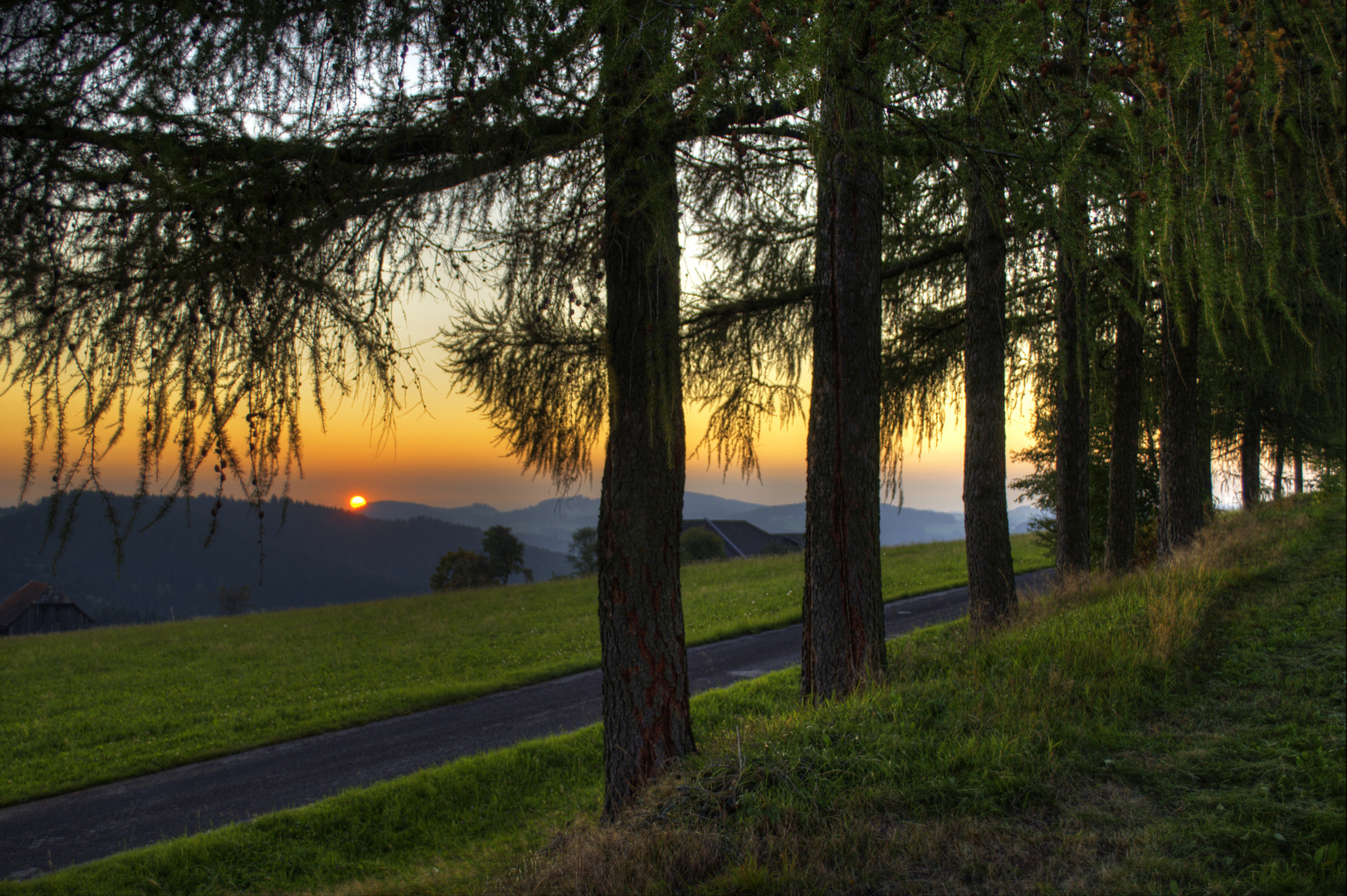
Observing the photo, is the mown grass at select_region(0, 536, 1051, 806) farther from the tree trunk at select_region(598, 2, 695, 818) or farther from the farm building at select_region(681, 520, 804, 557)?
the farm building at select_region(681, 520, 804, 557)

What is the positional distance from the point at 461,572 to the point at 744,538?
22.5 m

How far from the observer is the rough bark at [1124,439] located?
11070 millimetres

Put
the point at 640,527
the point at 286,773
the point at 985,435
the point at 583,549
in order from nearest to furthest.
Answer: the point at 640,527, the point at 985,435, the point at 286,773, the point at 583,549

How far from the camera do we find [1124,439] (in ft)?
37.2

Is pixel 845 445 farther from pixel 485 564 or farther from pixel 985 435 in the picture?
pixel 485 564

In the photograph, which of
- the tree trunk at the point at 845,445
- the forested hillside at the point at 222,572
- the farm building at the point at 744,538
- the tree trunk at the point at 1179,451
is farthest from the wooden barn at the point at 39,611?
the forested hillside at the point at 222,572

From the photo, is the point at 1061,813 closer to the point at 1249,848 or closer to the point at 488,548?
the point at 1249,848

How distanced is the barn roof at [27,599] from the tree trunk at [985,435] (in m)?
53.2

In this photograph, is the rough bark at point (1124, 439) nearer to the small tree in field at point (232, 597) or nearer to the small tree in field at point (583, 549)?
the small tree in field at point (583, 549)

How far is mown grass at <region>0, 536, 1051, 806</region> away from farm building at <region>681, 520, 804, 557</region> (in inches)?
1091

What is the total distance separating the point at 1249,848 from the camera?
3.14m

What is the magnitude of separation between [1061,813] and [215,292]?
193 inches

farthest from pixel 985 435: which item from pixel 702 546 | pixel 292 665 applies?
pixel 702 546

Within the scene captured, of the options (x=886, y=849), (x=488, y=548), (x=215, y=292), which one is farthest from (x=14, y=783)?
(x=488, y=548)
